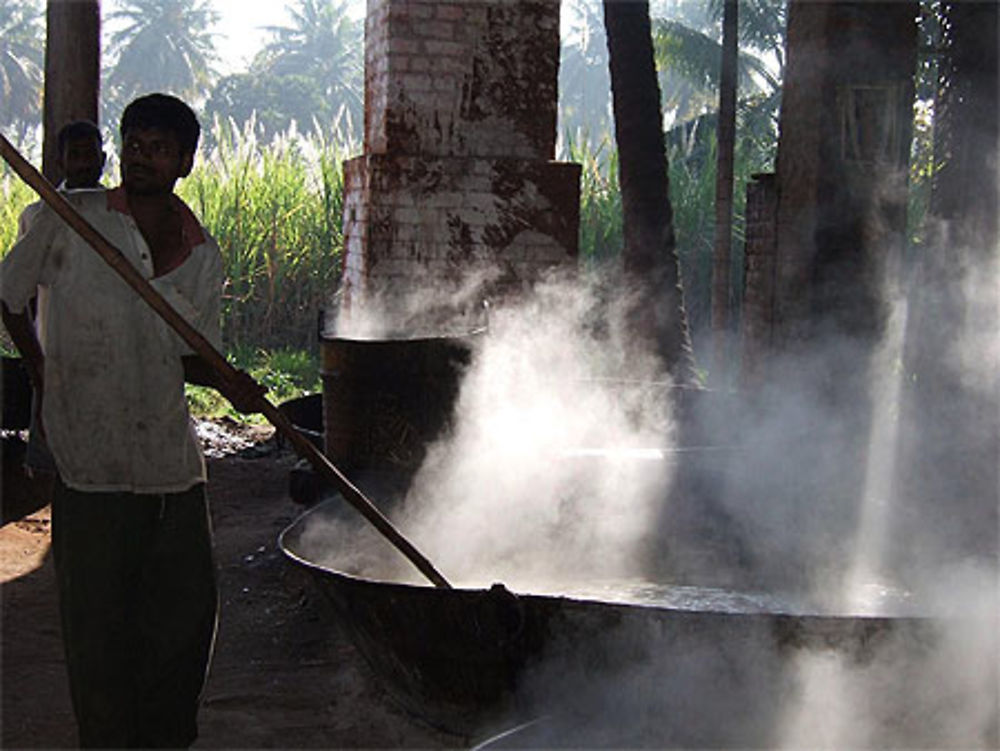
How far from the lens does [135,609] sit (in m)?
2.91

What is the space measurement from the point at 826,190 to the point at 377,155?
2209 mm

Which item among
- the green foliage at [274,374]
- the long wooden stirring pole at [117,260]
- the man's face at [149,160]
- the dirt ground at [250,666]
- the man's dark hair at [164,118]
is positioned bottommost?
the dirt ground at [250,666]

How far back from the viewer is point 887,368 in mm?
6090

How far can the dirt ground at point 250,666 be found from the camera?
12.3 feet

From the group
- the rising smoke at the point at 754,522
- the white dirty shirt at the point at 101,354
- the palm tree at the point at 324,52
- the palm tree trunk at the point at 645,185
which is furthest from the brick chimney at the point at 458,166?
the palm tree at the point at 324,52

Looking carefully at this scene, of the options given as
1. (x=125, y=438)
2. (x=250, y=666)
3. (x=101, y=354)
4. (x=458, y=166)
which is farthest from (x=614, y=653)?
(x=458, y=166)

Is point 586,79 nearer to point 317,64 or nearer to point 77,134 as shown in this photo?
point 317,64

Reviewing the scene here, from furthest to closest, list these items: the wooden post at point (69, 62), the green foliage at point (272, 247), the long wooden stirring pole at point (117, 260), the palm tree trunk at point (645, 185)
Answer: the green foliage at point (272, 247) < the palm tree trunk at point (645, 185) < the wooden post at point (69, 62) < the long wooden stirring pole at point (117, 260)

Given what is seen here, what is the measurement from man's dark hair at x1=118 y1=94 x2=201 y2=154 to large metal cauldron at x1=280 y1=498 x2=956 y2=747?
1.34m

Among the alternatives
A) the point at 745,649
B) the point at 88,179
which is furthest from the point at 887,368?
the point at 88,179

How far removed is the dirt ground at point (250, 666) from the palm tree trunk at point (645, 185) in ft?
11.8

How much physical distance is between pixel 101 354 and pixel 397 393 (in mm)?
2048

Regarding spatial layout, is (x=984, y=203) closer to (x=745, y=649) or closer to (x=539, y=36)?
(x=539, y=36)

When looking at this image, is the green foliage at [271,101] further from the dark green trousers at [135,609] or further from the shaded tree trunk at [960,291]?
the dark green trousers at [135,609]
